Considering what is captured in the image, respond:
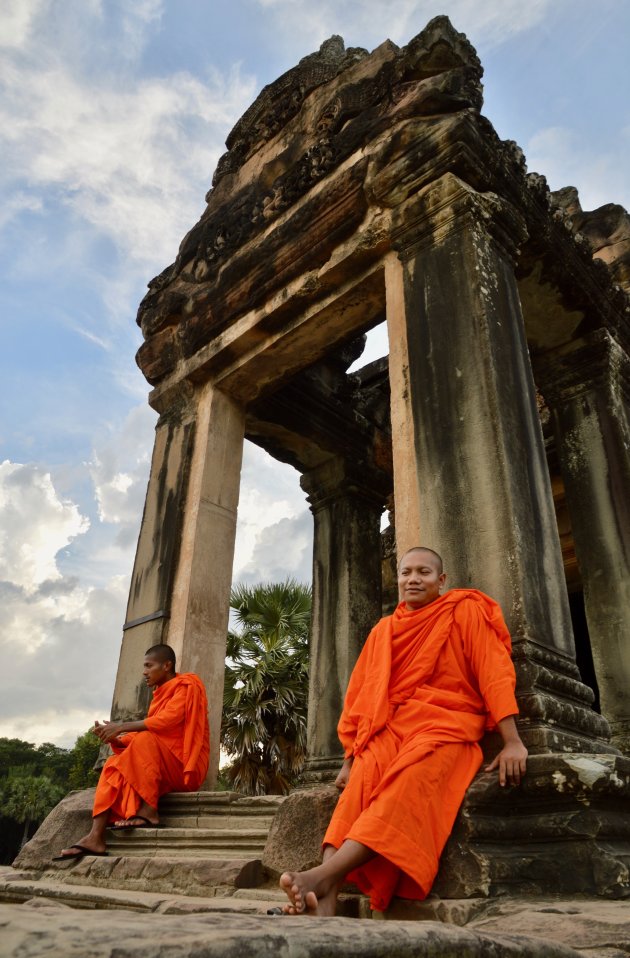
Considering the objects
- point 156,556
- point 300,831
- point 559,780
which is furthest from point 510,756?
point 156,556

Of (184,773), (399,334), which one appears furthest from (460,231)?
(184,773)

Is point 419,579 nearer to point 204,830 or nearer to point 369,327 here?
point 204,830

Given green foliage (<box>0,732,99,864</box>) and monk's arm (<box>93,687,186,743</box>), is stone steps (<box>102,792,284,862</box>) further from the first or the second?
green foliage (<box>0,732,99,864</box>)

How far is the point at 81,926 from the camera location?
1.03m

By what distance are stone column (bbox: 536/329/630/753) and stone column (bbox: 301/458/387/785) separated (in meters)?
2.82

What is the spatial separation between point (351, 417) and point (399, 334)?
12.1 feet

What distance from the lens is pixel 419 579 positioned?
363 cm

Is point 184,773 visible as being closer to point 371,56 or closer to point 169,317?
point 169,317

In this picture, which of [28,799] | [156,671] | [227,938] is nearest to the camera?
[227,938]

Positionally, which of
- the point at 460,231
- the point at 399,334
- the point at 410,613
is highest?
the point at 460,231

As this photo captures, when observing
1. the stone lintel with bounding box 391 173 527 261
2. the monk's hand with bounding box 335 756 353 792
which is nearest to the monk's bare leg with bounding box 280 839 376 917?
the monk's hand with bounding box 335 756 353 792

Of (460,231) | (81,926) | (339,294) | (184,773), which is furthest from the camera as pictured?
(339,294)

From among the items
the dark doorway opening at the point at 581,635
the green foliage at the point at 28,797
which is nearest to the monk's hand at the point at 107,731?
the dark doorway opening at the point at 581,635

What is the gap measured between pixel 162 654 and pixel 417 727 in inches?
126
